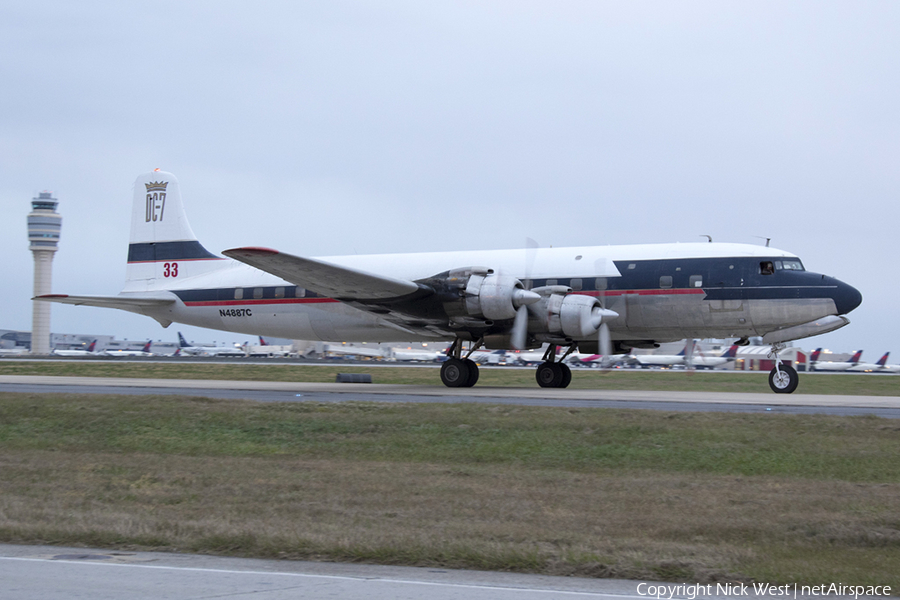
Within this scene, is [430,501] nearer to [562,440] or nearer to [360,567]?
[360,567]

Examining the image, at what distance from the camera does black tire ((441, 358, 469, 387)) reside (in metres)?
26.1

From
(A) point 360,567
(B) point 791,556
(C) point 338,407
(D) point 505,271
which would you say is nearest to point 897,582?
(B) point 791,556

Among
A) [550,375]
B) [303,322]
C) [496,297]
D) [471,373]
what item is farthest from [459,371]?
[303,322]

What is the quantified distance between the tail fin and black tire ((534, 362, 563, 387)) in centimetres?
1295

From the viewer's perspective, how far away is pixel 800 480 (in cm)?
1124

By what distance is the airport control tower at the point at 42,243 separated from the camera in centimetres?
10762

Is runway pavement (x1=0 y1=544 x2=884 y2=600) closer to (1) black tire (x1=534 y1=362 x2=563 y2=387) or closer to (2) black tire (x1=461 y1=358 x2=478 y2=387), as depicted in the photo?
(2) black tire (x1=461 y1=358 x2=478 y2=387)

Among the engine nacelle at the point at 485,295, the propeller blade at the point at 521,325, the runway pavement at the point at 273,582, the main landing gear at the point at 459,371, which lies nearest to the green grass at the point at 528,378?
the main landing gear at the point at 459,371

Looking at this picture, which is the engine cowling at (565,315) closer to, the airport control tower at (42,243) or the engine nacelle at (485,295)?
the engine nacelle at (485,295)

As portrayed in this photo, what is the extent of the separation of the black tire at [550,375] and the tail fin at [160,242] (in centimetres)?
1295

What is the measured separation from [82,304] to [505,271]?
1579 centimetres

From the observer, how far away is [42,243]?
10738 cm

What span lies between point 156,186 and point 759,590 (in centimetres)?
3054

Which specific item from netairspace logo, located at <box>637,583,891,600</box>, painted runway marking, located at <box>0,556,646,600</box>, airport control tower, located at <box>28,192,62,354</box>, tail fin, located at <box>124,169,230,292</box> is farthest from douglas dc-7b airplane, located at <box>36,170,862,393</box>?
airport control tower, located at <box>28,192,62,354</box>
